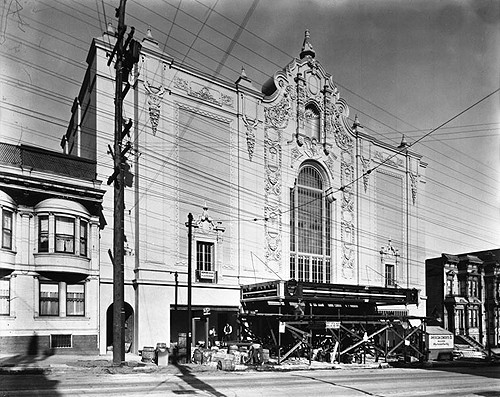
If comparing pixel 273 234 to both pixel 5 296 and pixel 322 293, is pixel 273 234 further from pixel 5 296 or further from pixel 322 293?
pixel 5 296

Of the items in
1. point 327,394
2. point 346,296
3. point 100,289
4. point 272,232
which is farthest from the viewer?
point 272,232

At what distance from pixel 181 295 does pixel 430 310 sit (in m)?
33.1

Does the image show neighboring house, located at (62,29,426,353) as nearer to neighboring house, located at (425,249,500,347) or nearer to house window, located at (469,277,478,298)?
neighboring house, located at (425,249,500,347)

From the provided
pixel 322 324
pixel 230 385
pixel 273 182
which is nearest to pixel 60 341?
pixel 230 385

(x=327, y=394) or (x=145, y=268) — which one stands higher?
(x=145, y=268)

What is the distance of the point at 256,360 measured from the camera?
85.3ft

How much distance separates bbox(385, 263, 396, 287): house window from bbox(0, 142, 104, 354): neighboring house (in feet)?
90.3

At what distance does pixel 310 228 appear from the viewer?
136 feet

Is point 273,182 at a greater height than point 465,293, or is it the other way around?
point 273,182

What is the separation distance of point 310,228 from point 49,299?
21194mm

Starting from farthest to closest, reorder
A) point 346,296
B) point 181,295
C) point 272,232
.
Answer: point 272,232, point 346,296, point 181,295

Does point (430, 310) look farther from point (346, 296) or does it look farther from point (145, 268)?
point (145, 268)

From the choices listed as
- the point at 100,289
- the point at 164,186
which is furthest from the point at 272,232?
the point at 100,289

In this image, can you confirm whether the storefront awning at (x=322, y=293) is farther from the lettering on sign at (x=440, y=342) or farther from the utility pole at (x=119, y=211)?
the utility pole at (x=119, y=211)
